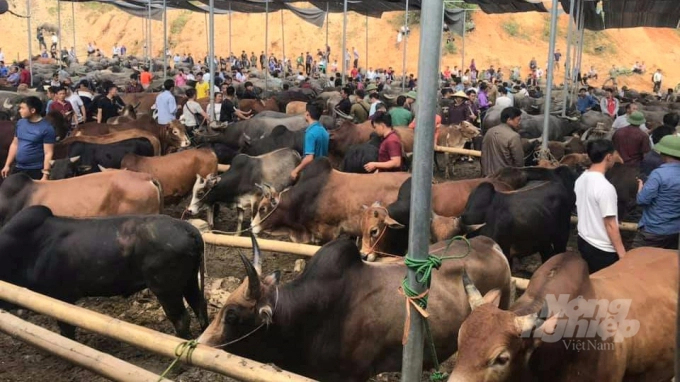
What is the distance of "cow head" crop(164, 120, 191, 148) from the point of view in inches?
506

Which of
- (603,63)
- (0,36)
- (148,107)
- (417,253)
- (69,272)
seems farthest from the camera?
(0,36)

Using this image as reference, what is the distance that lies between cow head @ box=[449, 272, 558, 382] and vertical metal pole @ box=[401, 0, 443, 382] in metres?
0.27

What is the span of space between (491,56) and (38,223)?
48520 mm

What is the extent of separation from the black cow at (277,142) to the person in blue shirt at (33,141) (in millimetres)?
4397

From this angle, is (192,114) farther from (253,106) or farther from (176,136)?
(253,106)

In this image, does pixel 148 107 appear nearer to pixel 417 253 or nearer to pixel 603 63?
pixel 417 253

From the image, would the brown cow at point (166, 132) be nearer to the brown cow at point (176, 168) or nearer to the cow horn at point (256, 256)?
the brown cow at point (176, 168)

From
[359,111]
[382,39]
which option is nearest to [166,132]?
[359,111]

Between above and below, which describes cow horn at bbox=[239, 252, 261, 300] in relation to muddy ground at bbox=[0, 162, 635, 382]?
above

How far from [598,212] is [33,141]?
22.4ft

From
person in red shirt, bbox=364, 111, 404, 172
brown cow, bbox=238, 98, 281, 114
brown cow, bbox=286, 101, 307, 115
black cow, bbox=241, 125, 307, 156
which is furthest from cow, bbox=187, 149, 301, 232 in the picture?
brown cow, bbox=286, 101, 307, 115

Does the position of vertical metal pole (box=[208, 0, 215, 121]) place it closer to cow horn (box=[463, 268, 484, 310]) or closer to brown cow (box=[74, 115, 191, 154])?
brown cow (box=[74, 115, 191, 154])

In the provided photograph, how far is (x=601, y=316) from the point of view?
13.4 ft

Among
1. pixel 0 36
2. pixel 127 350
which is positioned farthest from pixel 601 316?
pixel 0 36
